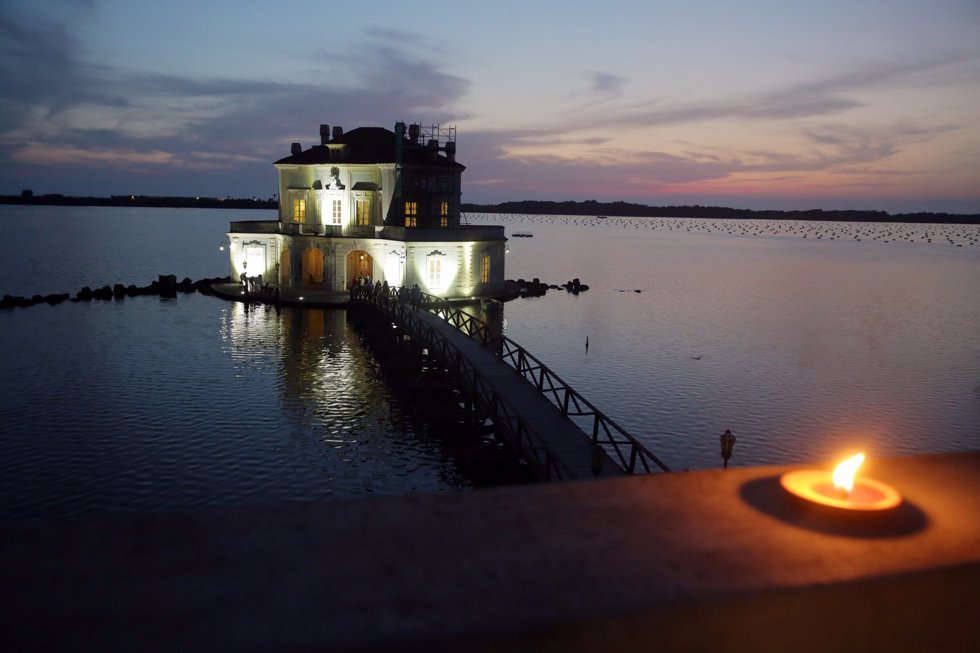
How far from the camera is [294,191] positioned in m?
54.9

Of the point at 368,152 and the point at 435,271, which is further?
the point at 368,152

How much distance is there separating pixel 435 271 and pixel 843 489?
47.6 meters

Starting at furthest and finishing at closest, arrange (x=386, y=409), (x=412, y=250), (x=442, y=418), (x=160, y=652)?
(x=412, y=250)
(x=386, y=409)
(x=442, y=418)
(x=160, y=652)

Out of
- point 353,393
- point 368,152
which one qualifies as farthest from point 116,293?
point 353,393

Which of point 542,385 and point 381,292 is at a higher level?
point 381,292

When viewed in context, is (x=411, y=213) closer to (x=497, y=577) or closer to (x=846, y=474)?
(x=846, y=474)

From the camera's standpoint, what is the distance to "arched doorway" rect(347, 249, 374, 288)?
173 feet

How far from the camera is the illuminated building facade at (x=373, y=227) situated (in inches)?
1975

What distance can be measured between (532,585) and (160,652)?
3.43 ft

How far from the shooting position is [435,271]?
5003 cm

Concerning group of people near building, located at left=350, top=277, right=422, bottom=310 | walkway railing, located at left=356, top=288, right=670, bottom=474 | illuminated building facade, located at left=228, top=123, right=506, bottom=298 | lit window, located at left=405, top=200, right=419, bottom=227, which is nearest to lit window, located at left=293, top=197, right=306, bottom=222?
illuminated building facade, located at left=228, top=123, right=506, bottom=298

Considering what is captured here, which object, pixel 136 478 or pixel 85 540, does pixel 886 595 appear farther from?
pixel 136 478

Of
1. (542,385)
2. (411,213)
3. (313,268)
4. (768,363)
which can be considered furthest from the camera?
(313,268)

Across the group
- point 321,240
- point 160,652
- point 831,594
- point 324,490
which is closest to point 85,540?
point 160,652
